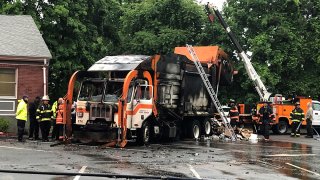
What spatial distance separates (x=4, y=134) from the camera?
866 inches

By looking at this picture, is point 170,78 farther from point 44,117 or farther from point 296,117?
point 296,117

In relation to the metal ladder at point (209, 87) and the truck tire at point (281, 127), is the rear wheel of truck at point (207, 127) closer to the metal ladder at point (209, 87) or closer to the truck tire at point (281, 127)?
the metal ladder at point (209, 87)

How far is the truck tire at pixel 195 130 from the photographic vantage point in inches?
883

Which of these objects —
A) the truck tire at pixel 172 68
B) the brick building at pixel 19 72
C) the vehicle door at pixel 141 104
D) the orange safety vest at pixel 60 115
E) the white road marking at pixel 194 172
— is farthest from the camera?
the brick building at pixel 19 72

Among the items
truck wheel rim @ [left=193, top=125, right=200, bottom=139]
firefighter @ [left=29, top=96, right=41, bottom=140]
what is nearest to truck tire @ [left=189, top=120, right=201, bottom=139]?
truck wheel rim @ [left=193, top=125, right=200, bottom=139]

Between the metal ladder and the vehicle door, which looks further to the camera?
the metal ladder

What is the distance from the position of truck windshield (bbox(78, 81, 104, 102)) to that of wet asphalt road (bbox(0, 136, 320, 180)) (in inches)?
75.3

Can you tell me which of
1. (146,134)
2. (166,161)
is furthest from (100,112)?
(166,161)

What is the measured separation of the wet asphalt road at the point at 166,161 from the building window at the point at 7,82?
18.6 ft

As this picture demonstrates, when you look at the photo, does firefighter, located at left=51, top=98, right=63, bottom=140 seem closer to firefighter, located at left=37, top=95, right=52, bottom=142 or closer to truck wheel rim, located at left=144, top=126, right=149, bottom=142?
firefighter, located at left=37, top=95, right=52, bottom=142

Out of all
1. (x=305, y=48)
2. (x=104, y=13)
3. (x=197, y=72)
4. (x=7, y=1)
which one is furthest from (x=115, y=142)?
(x=305, y=48)

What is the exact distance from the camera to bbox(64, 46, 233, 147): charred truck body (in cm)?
1733

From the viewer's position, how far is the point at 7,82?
76.4 ft

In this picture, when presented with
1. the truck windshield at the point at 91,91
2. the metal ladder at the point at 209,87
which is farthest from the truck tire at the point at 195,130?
the truck windshield at the point at 91,91
